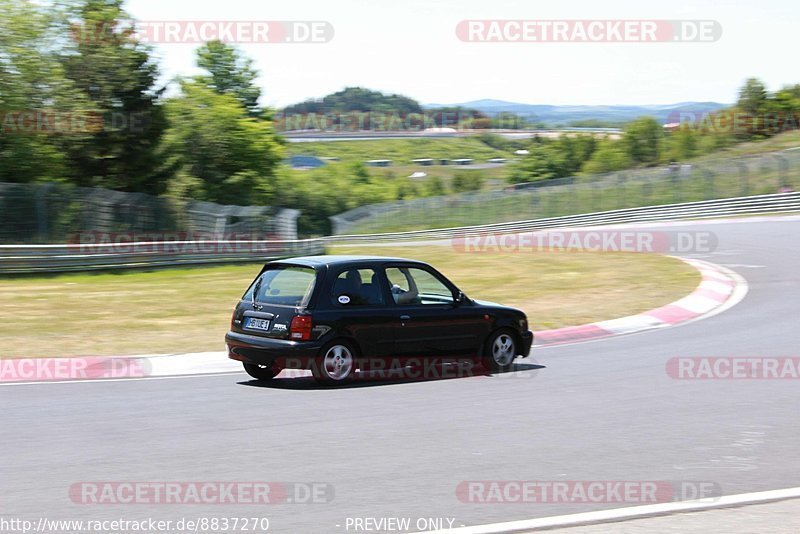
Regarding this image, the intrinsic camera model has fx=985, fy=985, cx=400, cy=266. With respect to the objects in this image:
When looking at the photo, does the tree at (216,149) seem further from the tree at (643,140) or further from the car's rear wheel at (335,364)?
the tree at (643,140)

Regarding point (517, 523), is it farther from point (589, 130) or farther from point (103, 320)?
point (589, 130)

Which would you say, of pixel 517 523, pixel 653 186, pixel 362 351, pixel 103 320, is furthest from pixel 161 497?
pixel 653 186

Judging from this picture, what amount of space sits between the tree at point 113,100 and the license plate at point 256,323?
3024cm

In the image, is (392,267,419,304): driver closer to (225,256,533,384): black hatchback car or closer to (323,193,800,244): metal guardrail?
(225,256,533,384): black hatchback car

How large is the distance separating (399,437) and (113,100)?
3826 cm

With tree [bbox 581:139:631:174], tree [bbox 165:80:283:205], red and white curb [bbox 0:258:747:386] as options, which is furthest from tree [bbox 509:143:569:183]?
red and white curb [bbox 0:258:747:386]

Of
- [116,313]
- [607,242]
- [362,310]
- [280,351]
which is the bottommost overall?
[607,242]

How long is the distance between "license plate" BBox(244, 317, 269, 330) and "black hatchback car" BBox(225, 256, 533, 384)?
1 centimetres

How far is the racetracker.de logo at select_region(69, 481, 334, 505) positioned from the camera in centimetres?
642

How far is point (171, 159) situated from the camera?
4941cm

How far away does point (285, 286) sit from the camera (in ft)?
36.5

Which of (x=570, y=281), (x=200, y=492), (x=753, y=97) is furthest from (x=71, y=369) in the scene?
(x=753, y=97)

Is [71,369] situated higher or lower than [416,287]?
lower

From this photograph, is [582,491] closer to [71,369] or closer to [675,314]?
[71,369]
